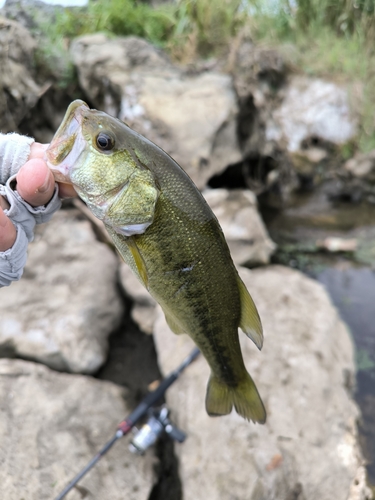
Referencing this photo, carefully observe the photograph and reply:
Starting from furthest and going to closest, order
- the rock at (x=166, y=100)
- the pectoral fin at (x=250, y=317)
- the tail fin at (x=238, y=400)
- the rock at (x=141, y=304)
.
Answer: the rock at (x=166, y=100) < the rock at (x=141, y=304) < the tail fin at (x=238, y=400) < the pectoral fin at (x=250, y=317)

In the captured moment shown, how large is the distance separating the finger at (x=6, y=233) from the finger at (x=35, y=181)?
132mm

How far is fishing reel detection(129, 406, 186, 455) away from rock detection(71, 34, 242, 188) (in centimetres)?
357

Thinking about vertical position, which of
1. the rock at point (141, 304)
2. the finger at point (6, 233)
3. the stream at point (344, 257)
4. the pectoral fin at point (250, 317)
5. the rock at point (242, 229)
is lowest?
the stream at point (344, 257)

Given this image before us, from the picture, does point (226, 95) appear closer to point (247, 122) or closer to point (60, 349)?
point (247, 122)

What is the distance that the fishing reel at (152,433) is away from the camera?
2.61 metres

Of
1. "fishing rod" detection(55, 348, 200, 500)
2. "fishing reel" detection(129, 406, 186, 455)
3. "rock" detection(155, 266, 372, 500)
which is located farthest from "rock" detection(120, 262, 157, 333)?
"fishing reel" detection(129, 406, 186, 455)

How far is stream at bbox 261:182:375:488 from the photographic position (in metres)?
3.67

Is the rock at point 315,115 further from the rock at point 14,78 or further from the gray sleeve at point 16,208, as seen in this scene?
the gray sleeve at point 16,208

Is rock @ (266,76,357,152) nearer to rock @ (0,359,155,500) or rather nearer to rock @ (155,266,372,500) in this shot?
rock @ (155,266,372,500)

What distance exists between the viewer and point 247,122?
647 centimetres

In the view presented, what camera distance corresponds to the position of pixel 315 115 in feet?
24.6

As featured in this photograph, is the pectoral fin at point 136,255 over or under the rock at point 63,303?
over

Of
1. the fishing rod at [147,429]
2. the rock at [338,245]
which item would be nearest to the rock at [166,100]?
the rock at [338,245]

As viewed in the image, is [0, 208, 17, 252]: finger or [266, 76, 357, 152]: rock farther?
[266, 76, 357, 152]: rock
